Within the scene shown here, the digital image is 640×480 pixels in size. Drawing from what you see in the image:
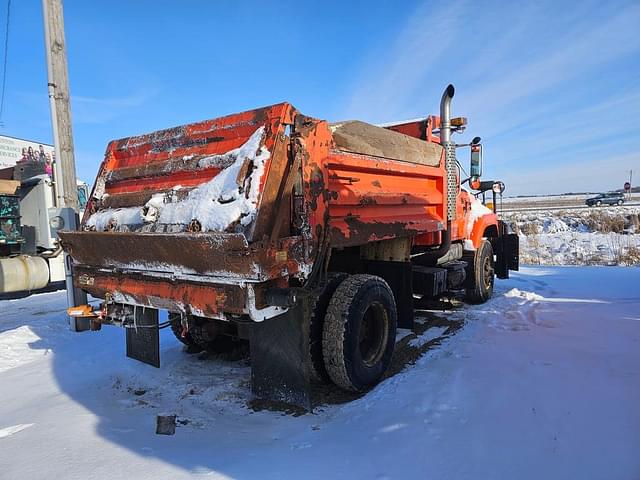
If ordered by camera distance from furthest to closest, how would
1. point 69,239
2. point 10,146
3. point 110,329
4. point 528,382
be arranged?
point 10,146 < point 110,329 < point 69,239 < point 528,382

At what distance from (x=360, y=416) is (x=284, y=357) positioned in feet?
2.34

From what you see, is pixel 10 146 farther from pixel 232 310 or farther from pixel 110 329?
pixel 232 310

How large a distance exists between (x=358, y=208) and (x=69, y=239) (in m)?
2.56

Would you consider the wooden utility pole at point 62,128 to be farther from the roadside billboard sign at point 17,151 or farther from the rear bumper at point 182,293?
the roadside billboard sign at point 17,151

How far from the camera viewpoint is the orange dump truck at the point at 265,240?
2926mm

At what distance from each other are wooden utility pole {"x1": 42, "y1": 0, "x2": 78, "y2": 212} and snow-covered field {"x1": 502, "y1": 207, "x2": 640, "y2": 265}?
11966 millimetres

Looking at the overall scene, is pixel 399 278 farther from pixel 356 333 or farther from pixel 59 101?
pixel 59 101

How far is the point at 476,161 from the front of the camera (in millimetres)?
6754

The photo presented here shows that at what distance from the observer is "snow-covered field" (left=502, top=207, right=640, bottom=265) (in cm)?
1195

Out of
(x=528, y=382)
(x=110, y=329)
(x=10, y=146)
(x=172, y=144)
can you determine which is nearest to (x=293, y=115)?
(x=172, y=144)

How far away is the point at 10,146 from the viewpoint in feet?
29.7

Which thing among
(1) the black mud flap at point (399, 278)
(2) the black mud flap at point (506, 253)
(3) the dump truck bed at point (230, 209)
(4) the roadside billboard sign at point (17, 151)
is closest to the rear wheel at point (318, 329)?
(3) the dump truck bed at point (230, 209)

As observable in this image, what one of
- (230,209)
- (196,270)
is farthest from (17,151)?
(230,209)

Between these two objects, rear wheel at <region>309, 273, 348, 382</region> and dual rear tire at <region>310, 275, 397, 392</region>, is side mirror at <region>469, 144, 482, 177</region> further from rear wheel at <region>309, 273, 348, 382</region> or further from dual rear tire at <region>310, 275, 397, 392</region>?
rear wheel at <region>309, 273, 348, 382</region>
